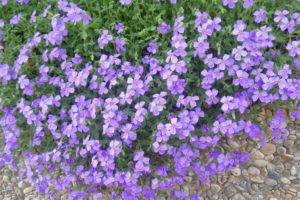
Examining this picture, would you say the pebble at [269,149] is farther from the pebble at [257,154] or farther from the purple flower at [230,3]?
the purple flower at [230,3]

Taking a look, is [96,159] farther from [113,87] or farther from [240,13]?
[240,13]

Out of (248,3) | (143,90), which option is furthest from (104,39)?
(248,3)

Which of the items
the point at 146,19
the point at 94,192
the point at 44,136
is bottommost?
the point at 94,192

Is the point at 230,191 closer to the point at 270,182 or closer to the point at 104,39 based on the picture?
the point at 270,182

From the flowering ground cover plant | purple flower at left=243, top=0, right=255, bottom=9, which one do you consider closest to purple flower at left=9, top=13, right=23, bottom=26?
the flowering ground cover plant

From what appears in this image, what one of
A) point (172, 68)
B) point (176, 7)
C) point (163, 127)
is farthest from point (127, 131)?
point (176, 7)

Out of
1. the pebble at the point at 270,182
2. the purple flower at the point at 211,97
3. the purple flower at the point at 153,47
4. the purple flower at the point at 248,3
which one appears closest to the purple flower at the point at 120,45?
the purple flower at the point at 153,47
